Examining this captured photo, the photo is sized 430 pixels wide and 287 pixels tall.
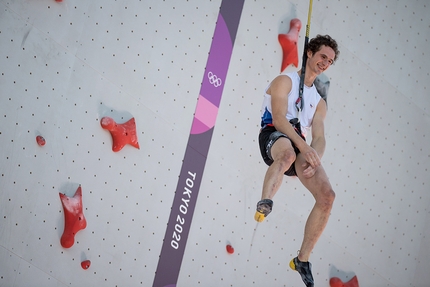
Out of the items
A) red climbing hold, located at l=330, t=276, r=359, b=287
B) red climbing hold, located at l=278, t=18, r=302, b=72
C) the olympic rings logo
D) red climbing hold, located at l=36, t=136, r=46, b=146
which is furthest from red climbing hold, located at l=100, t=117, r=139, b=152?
red climbing hold, located at l=330, t=276, r=359, b=287

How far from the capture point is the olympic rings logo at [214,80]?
409cm

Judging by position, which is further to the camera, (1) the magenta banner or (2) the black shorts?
(1) the magenta banner

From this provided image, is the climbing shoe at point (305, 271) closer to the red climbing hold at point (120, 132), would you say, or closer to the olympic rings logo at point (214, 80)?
the red climbing hold at point (120, 132)

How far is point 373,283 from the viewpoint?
476 cm

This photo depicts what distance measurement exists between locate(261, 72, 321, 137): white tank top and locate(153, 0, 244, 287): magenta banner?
94cm

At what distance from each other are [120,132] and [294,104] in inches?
47.0

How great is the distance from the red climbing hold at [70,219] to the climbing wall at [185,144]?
6 centimetres

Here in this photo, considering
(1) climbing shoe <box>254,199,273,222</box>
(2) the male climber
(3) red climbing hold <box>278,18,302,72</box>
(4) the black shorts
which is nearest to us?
(1) climbing shoe <box>254,199,273,222</box>

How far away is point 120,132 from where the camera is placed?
12.2 feet

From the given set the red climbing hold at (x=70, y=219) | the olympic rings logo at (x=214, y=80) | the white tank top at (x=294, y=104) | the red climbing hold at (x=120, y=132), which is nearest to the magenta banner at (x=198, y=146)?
the olympic rings logo at (x=214, y=80)

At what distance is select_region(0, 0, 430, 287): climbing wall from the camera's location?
138 inches

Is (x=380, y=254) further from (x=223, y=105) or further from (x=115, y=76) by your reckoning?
(x=115, y=76)

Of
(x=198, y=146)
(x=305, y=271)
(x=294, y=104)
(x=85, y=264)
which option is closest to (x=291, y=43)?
(x=198, y=146)

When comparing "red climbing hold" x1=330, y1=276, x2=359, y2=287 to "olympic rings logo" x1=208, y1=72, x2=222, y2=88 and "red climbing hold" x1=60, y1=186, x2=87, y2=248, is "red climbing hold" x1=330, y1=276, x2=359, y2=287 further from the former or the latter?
"red climbing hold" x1=60, y1=186, x2=87, y2=248
